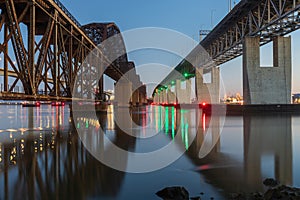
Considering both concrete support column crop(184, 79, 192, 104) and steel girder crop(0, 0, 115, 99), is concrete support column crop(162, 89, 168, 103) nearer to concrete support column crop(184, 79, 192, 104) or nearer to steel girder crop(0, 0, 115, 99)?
concrete support column crop(184, 79, 192, 104)

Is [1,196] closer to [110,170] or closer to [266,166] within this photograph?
[110,170]

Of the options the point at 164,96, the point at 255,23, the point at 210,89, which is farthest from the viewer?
the point at 164,96

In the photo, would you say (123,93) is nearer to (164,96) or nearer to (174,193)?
(174,193)

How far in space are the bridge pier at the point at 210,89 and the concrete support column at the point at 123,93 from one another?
61.5 ft

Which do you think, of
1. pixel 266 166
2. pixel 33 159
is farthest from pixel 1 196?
pixel 266 166

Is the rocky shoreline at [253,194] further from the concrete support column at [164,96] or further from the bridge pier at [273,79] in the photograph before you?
the concrete support column at [164,96]

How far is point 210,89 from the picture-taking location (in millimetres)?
76312

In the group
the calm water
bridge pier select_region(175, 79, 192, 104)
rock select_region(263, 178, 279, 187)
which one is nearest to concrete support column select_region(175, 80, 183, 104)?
bridge pier select_region(175, 79, 192, 104)

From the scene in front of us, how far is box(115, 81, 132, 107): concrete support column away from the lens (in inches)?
3167

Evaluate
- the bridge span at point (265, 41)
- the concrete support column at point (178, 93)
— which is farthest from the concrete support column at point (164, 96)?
the bridge span at point (265, 41)

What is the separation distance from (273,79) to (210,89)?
3571cm

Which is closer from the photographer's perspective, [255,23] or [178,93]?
[255,23]

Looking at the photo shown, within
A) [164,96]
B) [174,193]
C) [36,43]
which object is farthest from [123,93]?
[164,96]

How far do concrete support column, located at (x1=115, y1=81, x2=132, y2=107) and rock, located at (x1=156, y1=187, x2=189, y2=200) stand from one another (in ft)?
243
